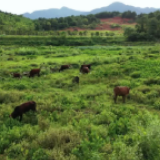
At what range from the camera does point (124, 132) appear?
24.2ft

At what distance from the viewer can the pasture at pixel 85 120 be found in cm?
571

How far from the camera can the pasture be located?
5715 millimetres

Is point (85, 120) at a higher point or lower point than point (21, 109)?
lower

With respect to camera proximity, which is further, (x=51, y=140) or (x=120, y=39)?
(x=120, y=39)

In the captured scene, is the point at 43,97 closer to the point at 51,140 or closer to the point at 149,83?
the point at 51,140

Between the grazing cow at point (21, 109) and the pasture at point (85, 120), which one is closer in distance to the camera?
the pasture at point (85, 120)

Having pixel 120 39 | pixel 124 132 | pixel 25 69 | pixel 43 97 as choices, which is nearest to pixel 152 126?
pixel 124 132

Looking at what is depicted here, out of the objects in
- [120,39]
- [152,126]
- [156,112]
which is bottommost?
[156,112]

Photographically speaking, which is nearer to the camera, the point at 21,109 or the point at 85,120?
the point at 85,120

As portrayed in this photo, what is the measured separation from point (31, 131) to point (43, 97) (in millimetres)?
4427

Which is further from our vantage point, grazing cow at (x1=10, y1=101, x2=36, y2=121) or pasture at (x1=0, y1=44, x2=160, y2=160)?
grazing cow at (x1=10, y1=101, x2=36, y2=121)

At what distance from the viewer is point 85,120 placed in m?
8.20

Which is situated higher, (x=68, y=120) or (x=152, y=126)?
(x=152, y=126)

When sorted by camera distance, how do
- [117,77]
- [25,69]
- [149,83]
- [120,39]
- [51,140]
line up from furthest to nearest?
[120,39], [25,69], [117,77], [149,83], [51,140]
